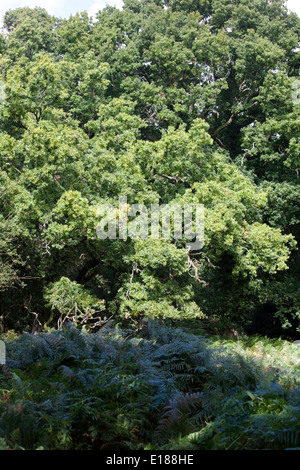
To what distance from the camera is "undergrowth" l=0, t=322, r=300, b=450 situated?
4.08m

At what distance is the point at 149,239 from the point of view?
14.2 metres

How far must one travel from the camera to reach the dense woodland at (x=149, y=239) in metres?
4.72

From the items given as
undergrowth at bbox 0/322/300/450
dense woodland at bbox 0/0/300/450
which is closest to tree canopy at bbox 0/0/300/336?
dense woodland at bbox 0/0/300/450

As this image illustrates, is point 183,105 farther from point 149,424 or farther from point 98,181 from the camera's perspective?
point 149,424

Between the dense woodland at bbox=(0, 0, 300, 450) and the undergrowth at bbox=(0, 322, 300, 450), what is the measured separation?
0.02 metres

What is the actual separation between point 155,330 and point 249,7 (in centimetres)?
1832

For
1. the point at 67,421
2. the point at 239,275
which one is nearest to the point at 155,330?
the point at 67,421

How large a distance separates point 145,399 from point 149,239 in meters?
9.42

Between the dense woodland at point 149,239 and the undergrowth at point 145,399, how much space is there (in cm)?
2

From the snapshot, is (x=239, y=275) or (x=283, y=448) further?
(x=239, y=275)

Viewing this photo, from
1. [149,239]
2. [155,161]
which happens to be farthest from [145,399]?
[155,161]

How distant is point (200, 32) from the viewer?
787 inches

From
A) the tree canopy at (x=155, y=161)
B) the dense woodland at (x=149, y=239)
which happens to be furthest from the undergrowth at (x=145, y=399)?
the tree canopy at (x=155, y=161)

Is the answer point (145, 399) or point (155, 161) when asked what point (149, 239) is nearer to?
point (155, 161)
